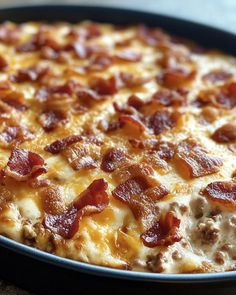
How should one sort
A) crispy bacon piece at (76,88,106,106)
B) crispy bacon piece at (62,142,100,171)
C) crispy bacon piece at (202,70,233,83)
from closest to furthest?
1. crispy bacon piece at (62,142,100,171)
2. crispy bacon piece at (76,88,106,106)
3. crispy bacon piece at (202,70,233,83)

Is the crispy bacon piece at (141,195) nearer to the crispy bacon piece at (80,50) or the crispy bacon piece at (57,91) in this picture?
the crispy bacon piece at (57,91)

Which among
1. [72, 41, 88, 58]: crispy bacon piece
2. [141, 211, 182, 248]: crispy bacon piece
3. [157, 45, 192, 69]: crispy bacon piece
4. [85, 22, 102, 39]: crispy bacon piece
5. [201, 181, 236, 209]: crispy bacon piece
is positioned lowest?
[85, 22, 102, 39]: crispy bacon piece

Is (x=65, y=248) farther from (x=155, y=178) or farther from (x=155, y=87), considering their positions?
(x=155, y=87)

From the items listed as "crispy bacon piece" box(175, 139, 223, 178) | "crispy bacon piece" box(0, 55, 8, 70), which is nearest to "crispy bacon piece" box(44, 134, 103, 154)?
"crispy bacon piece" box(175, 139, 223, 178)

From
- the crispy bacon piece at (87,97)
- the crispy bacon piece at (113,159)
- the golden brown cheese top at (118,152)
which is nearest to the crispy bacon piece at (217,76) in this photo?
the golden brown cheese top at (118,152)

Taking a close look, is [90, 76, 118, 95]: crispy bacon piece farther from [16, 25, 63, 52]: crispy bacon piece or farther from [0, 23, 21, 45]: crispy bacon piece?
[0, 23, 21, 45]: crispy bacon piece

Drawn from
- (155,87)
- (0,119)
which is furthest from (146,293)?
(155,87)

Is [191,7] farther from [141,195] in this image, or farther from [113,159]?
[141,195]
